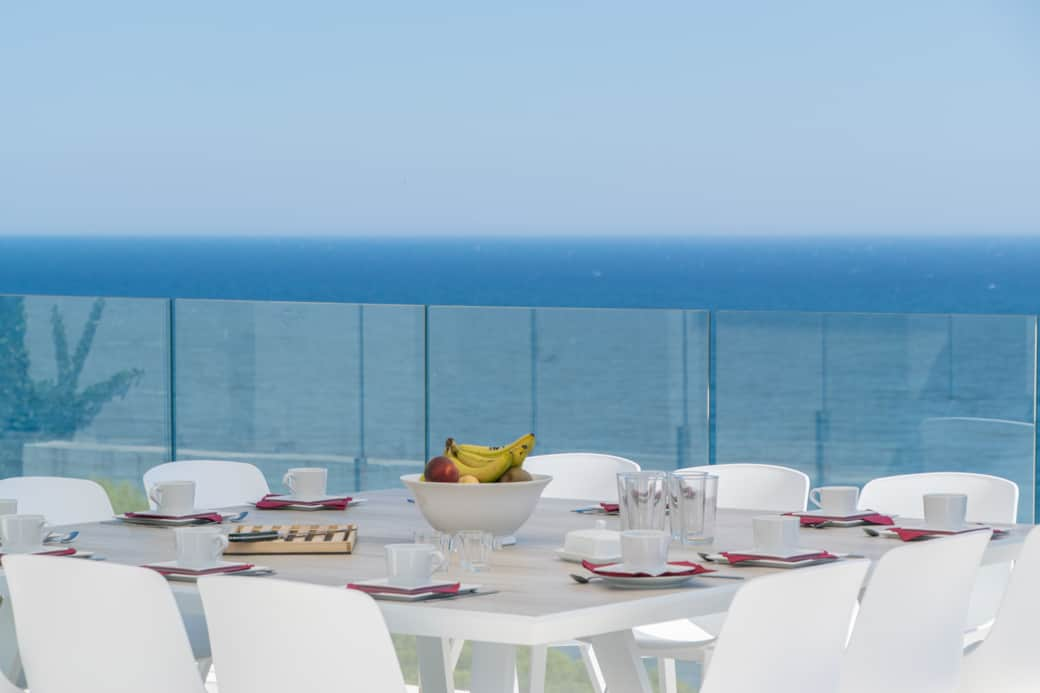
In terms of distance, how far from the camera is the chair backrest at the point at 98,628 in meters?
2.56

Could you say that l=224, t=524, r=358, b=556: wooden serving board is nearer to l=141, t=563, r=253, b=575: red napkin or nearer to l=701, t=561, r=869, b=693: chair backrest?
A: l=141, t=563, r=253, b=575: red napkin

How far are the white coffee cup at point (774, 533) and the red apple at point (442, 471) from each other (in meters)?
0.57

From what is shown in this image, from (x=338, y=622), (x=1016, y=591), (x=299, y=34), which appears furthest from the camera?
(x=299, y=34)

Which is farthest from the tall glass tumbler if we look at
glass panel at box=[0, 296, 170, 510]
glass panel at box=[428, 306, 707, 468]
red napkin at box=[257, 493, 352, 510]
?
glass panel at box=[0, 296, 170, 510]

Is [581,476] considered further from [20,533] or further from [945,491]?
[20,533]

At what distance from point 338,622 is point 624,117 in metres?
19.2

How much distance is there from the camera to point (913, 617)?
9.23 ft

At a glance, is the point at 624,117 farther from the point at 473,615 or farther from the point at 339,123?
the point at 473,615

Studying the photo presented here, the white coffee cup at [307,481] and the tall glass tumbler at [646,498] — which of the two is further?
the white coffee cup at [307,481]

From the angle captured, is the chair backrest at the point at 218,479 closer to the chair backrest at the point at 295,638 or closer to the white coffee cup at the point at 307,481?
the white coffee cup at the point at 307,481

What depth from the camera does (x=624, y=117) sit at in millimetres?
21203

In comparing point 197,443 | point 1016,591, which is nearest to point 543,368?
point 197,443

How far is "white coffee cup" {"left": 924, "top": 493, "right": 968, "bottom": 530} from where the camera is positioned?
3430 mm

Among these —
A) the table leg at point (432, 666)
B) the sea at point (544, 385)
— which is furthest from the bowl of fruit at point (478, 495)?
the sea at point (544, 385)
